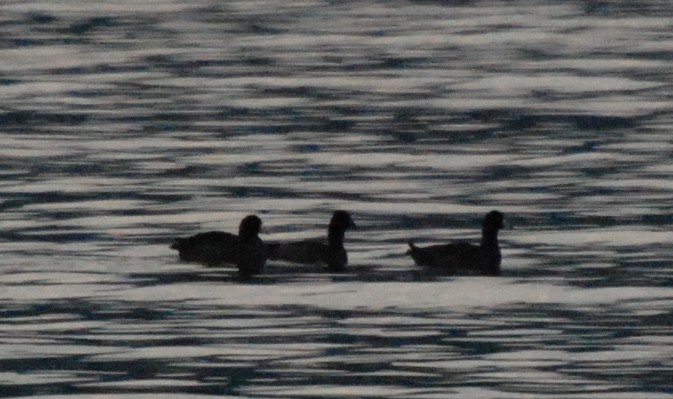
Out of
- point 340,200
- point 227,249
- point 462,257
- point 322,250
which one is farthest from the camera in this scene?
point 340,200

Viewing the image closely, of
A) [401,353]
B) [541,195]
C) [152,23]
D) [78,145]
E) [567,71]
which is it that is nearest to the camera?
[401,353]

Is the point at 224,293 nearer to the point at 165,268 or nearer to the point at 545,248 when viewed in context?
the point at 165,268

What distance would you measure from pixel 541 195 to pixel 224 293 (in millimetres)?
7925

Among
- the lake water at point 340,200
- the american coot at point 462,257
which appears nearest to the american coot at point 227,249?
the lake water at point 340,200

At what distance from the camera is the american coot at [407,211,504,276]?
2422cm

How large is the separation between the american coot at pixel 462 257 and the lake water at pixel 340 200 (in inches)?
10.9

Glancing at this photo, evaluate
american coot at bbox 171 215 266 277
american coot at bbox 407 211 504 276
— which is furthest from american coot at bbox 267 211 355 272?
american coot at bbox 407 211 504 276

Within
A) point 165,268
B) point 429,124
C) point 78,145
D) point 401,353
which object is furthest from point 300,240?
point 429,124

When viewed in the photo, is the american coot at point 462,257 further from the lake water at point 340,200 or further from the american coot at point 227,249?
the american coot at point 227,249

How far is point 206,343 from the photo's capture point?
1997 centimetres

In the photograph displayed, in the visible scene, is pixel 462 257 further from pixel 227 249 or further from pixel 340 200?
pixel 340 200

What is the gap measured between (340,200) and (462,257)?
18.8ft

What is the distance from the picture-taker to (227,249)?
25.4 m

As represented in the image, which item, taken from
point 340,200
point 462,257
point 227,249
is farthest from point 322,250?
point 340,200
